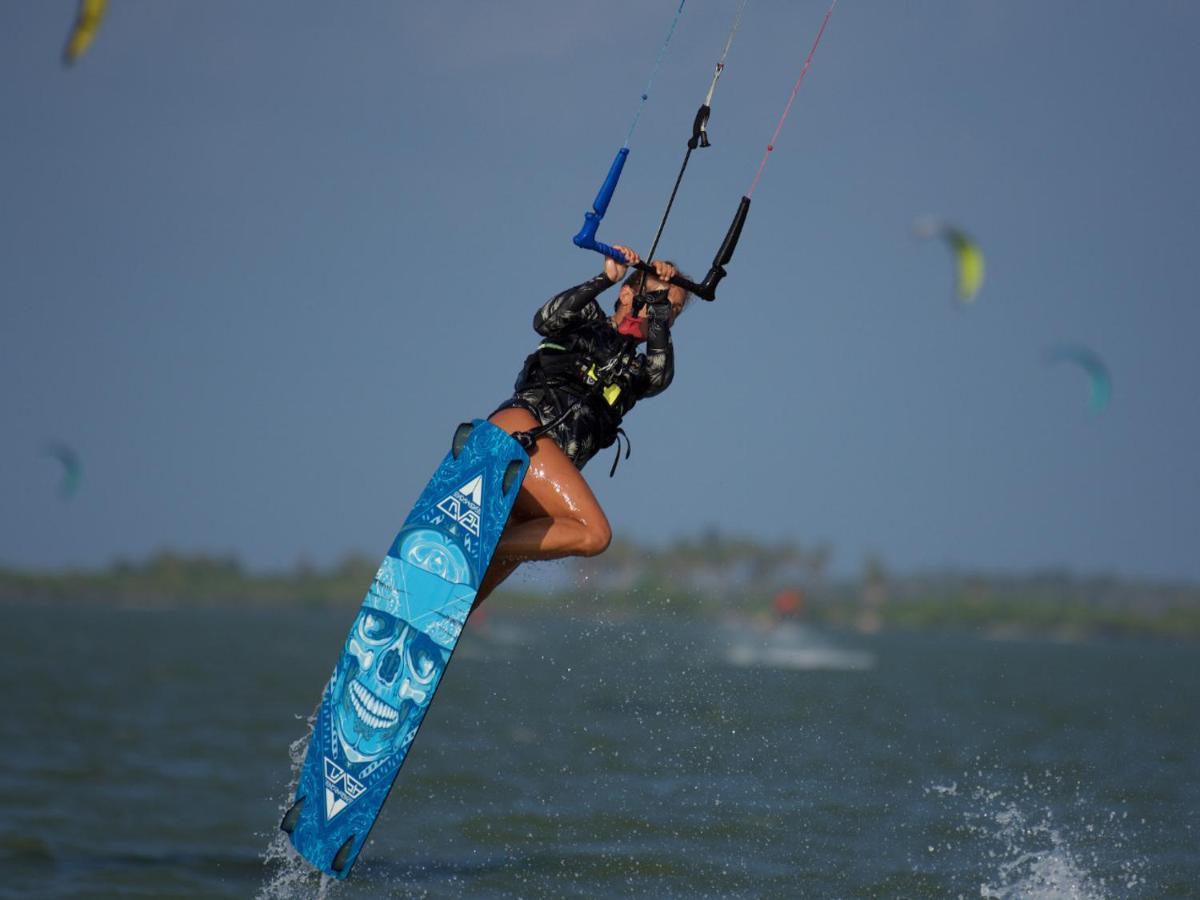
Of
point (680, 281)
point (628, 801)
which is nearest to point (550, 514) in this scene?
point (680, 281)

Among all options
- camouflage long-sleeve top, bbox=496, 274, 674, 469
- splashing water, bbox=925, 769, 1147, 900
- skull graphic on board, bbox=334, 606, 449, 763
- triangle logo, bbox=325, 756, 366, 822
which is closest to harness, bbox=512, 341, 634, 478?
camouflage long-sleeve top, bbox=496, 274, 674, 469

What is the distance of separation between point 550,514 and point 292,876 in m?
3.15

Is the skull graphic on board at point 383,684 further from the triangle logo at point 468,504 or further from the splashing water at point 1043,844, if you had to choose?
the splashing water at point 1043,844

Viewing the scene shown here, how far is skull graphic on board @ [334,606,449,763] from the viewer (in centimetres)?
677

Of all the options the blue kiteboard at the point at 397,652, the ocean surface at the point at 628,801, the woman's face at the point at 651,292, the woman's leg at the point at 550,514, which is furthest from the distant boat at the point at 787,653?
the blue kiteboard at the point at 397,652

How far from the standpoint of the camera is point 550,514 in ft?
23.1

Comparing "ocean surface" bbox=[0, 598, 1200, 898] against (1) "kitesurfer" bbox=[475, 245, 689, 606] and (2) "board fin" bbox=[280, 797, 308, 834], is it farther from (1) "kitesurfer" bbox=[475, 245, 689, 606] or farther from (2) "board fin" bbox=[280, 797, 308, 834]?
(1) "kitesurfer" bbox=[475, 245, 689, 606]

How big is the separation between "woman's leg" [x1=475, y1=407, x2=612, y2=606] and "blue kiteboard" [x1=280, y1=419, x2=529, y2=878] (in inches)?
4.8

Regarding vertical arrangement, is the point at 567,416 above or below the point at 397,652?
above

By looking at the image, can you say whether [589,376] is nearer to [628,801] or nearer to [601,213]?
[601,213]

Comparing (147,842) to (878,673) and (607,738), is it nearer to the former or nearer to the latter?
(607,738)

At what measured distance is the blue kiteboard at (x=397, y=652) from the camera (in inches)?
264

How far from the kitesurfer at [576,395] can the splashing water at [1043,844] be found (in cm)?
315

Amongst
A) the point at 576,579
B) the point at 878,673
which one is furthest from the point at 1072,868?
the point at 878,673
